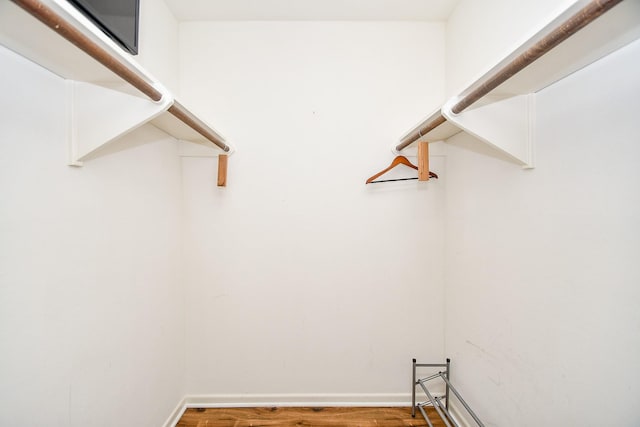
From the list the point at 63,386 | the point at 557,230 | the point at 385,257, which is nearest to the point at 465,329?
the point at 385,257

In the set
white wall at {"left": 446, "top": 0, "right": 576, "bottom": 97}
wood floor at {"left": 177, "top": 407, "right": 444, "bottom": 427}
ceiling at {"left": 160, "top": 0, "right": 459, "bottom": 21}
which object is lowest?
wood floor at {"left": 177, "top": 407, "right": 444, "bottom": 427}

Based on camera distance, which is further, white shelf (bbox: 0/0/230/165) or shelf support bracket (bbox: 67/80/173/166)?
shelf support bracket (bbox: 67/80/173/166)

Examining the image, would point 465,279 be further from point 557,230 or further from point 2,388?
point 2,388

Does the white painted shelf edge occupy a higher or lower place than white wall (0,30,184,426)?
higher

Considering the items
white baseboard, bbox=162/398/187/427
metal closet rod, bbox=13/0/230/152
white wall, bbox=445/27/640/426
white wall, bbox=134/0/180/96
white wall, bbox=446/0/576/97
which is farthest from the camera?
white baseboard, bbox=162/398/187/427

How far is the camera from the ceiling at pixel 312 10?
5.19ft

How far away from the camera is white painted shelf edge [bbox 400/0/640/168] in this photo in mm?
672

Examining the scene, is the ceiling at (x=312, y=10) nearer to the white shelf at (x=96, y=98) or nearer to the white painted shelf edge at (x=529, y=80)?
the white painted shelf edge at (x=529, y=80)

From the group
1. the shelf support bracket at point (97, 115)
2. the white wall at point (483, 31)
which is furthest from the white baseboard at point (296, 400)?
the white wall at point (483, 31)

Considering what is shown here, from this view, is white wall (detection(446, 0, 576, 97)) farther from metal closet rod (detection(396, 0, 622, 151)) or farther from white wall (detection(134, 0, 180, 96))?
white wall (detection(134, 0, 180, 96))

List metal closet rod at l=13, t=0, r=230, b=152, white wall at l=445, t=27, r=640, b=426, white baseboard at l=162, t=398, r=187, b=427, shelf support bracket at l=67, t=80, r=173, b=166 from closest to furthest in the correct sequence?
1. metal closet rod at l=13, t=0, r=230, b=152
2. white wall at l=445, t=27, r=640, b=426
3. shelf support bracket at l=67, t=80, r=173, b=166
4. white baseboard at l=162, t=398, r=187, b=427

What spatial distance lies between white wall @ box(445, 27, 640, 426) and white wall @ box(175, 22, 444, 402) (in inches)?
17.1

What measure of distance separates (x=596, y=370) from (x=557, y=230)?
439 millimetres

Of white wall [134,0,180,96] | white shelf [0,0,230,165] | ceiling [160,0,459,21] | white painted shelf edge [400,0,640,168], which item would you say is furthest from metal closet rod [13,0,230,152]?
white painted shelf edge [400,0,640,168]
